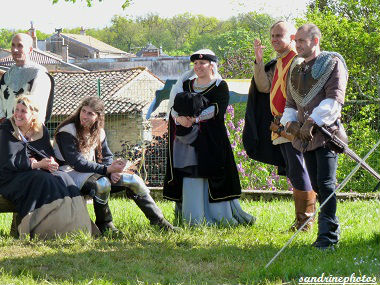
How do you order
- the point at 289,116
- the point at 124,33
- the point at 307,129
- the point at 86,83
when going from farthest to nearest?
the point at 124,33
the point at 86,83
the point at 289,116
the point at 307,129

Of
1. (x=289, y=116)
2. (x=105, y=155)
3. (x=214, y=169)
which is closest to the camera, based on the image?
(x=289, y=116)

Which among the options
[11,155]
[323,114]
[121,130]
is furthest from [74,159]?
[121,130]

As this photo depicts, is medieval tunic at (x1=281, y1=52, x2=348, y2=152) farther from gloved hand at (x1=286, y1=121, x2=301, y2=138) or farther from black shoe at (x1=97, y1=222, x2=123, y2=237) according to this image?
black shoe at (x1=97, y1=222, x2=123, y2=237)

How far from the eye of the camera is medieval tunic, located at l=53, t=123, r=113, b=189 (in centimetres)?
659

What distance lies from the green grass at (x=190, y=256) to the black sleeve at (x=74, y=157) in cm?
68

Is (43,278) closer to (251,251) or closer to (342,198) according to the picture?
(251,251)

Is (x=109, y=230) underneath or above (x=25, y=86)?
underneath

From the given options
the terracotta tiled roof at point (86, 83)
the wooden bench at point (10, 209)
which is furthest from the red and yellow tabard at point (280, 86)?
the terracotta tiled roof at point (86, 83)

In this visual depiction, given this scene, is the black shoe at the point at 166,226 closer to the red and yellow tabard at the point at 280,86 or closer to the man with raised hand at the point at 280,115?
the man with raised hand at the point at 280,115

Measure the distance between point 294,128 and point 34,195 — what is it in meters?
2.50

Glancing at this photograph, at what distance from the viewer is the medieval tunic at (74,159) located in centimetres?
659

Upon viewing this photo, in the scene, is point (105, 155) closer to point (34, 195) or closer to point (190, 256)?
point (34, 195)

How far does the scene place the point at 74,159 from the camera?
21.6 feet

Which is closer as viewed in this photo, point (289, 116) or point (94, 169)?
point (289, 116)
